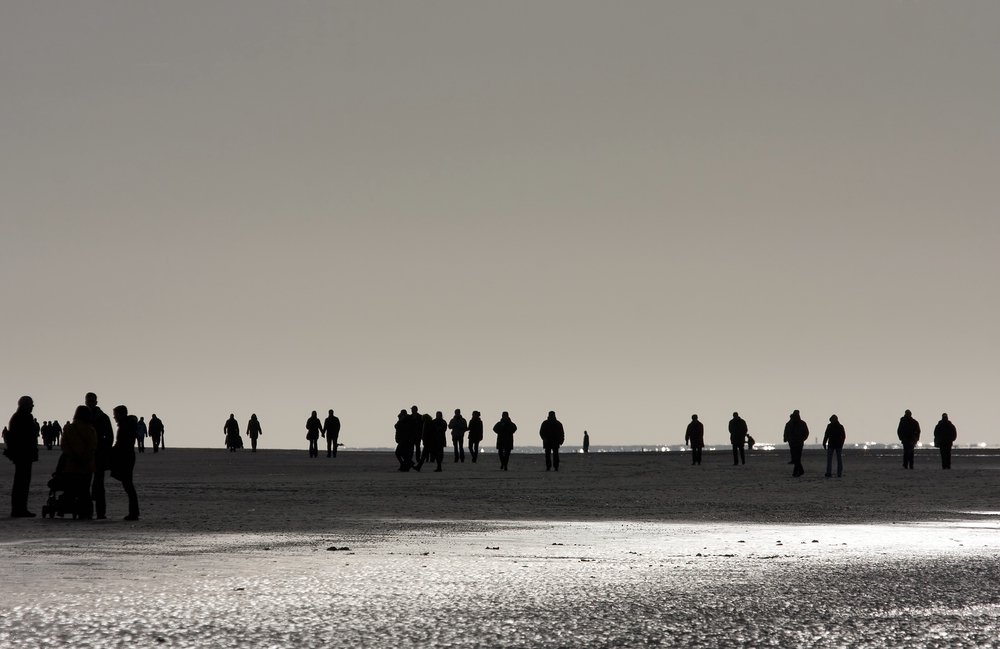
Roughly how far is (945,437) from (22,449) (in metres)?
27.8

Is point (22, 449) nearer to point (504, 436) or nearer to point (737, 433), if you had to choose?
point (504, 436)

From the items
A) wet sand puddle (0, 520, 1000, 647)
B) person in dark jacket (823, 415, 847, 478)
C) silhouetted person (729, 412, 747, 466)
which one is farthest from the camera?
silhouetted person (729, 412, 747, 466)

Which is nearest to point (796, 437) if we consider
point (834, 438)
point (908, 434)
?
point (834, 438)

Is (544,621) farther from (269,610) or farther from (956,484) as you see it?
(956,484)

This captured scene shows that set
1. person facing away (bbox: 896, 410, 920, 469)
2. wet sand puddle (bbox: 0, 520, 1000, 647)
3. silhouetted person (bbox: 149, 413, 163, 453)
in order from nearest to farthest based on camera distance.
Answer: wet sand puddle (bbox: 0, 520, 1000, 647), person facing away (bbox: 896, 410, 920, 469), silhouetted person (bbox: 149, 413, 163, 453)

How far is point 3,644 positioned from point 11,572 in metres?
3.66

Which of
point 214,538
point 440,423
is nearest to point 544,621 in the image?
point 214,538

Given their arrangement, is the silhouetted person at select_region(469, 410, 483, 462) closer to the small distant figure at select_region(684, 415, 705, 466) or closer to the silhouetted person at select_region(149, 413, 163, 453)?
the small distant figure at select_region(684, 415, 705, 466)

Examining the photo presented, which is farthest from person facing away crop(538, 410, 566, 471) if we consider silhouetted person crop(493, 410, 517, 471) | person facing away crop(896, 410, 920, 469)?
person facing away crop(896, 410, 920, 469)

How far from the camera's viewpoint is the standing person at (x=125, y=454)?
16.8 metres

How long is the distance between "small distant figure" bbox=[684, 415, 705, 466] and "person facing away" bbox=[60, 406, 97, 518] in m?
→ 27.8

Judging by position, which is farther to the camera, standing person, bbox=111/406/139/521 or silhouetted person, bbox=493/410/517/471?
silhouetted person, bbox=493/410/517/471

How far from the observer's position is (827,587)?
9.16 m

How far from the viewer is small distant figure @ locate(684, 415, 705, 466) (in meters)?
42.5
